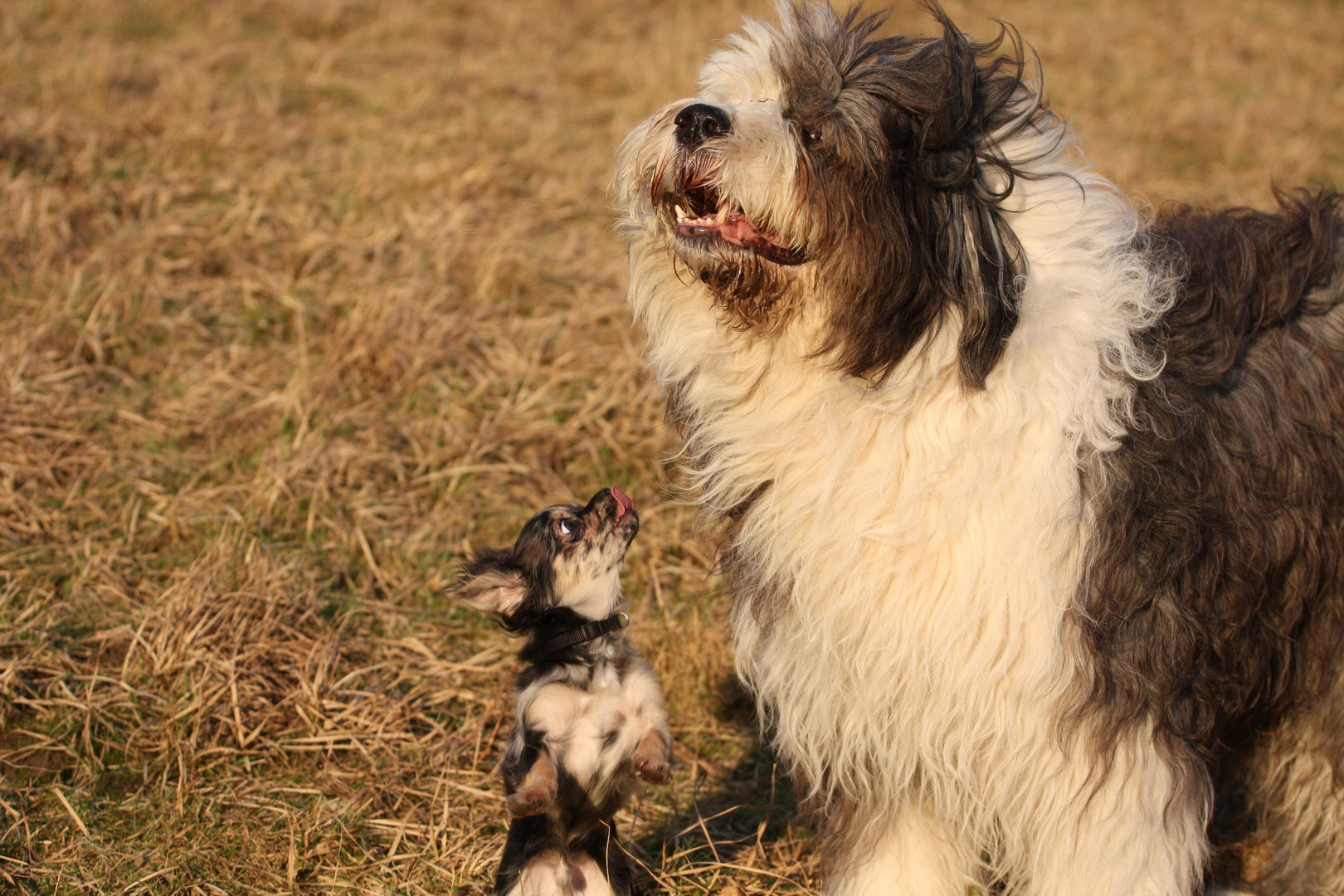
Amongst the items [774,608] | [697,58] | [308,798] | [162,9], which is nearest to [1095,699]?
[774,608]

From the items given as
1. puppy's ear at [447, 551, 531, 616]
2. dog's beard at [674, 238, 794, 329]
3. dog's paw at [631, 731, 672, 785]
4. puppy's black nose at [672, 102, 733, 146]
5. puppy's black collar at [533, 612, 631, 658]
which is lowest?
dog's paw at [631, 731, 672, 785]

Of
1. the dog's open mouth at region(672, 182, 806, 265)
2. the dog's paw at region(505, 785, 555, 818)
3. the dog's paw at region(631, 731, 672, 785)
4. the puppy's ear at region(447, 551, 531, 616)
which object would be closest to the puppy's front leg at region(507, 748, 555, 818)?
the dog's paw at region(505, 785, 555, 818)

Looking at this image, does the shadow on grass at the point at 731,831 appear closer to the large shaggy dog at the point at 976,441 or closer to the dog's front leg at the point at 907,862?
the dog's front leg at the point at 907,862

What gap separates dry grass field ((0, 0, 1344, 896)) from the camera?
3.35 m

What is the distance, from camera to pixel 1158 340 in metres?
2.63

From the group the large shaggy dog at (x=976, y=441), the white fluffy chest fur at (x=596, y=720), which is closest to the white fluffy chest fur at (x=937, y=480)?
the large shaggy dog at (x=976, y=441)

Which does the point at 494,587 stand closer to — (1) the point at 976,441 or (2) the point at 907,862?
(1) the point at 976,441

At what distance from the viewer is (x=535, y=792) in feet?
8.00

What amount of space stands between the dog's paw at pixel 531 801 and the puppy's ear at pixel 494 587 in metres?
0.45

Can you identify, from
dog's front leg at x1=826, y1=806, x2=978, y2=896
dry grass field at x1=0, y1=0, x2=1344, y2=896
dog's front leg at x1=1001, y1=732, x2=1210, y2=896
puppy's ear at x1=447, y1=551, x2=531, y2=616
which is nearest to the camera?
dog's front leg at x1=1001, y1=732, x2=1210, y2=896

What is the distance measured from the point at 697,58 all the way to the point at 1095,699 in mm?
7364

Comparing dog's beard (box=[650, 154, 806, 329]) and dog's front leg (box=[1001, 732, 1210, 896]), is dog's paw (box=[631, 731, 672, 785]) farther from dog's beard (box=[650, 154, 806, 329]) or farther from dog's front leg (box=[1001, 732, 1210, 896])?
dog's beard (box=[650, 154, 806, 329])

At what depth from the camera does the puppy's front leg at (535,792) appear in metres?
2.43

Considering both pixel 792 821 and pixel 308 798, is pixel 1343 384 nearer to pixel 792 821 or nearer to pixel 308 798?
pixel 792 821
